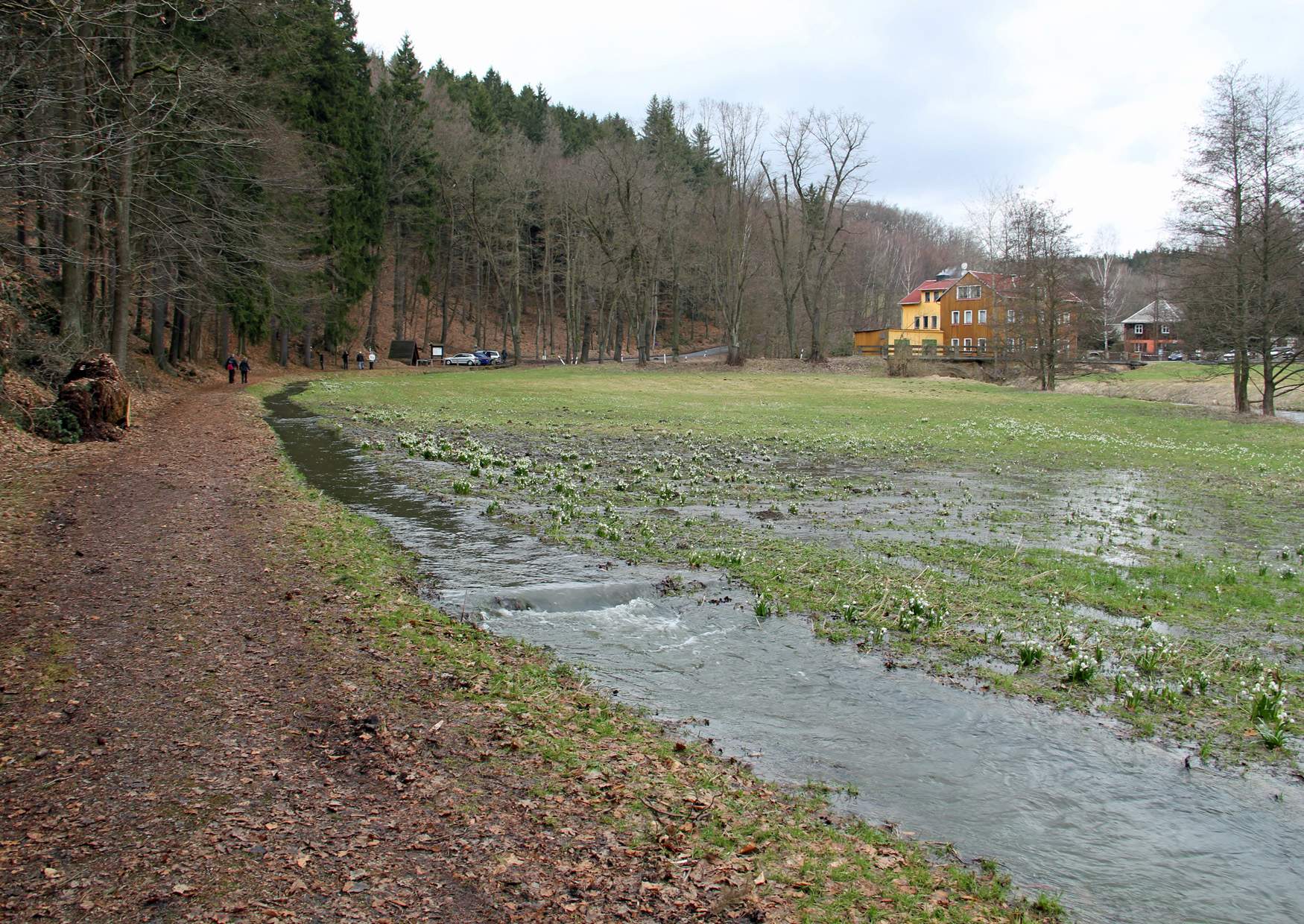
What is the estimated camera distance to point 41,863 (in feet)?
13.7

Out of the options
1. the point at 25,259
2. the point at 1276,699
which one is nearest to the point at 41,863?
the point at 1276,699

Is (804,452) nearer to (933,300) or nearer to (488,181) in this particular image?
(488,181)

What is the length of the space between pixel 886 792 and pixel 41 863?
15.8 feet

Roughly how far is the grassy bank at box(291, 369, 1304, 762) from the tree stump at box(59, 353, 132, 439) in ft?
18.3

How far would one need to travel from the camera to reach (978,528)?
13.9 metres

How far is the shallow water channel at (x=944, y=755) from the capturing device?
501 centimetres

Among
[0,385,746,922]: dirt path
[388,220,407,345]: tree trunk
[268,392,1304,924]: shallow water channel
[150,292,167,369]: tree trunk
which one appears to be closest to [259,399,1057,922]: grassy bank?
[0,385,746,922]: dirt path

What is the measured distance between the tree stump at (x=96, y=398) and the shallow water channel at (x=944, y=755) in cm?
1382

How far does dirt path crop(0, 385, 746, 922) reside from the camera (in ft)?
13.5

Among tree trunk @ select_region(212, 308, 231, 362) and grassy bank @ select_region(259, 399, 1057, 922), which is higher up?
tree trunk @ select_region(212, 308, 231, 362)

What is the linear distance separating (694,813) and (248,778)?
2659 millimetres

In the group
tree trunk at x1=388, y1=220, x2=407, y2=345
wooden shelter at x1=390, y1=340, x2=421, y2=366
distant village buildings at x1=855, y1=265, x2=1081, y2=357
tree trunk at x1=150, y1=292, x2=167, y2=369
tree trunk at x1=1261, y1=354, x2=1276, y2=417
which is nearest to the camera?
tree trunk at x1=150, y1=292, x2=167, y2=369

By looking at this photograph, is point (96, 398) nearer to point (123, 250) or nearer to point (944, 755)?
point (123, 250)

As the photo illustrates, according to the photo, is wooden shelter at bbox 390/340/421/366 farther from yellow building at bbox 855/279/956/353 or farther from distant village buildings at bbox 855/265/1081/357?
yellow building at bbox 855/279/956/353
